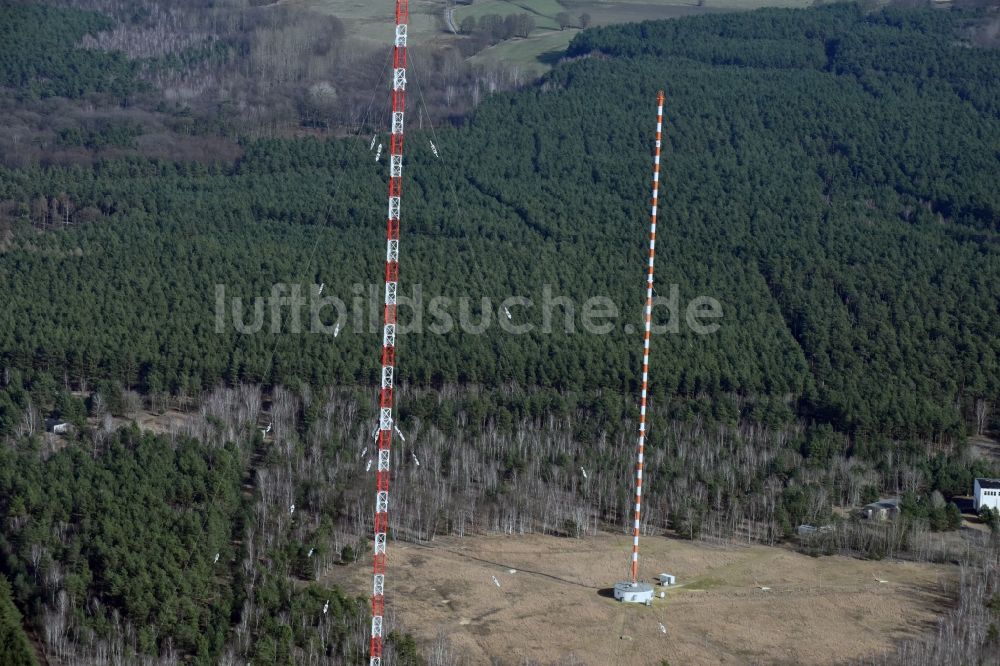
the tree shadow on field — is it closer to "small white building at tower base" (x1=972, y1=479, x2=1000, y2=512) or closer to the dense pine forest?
the dense pine forest

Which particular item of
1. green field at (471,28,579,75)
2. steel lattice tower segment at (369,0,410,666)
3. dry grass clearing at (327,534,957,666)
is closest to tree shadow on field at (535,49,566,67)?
green field at (471,28,579,75)

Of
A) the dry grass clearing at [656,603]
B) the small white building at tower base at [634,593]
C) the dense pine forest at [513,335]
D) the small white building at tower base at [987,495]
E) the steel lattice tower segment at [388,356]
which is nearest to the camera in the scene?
the steel lattice tower segment at [388,356]

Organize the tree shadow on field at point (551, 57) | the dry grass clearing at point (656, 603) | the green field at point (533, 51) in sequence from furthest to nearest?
the green field at point (533, 51), the tree shadow on field at point (551, 57), the dry grass clearing at point (656, 603)

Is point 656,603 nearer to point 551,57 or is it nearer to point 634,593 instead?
point 634,593

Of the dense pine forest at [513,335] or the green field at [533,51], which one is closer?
the dense pine forest at [513,335]

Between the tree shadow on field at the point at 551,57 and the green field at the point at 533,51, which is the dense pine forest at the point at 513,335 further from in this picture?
the green field at the point at 533,51

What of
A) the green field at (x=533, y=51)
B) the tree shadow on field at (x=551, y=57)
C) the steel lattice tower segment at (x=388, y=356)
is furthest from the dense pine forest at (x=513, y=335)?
the green field at (x=533, y=51)
